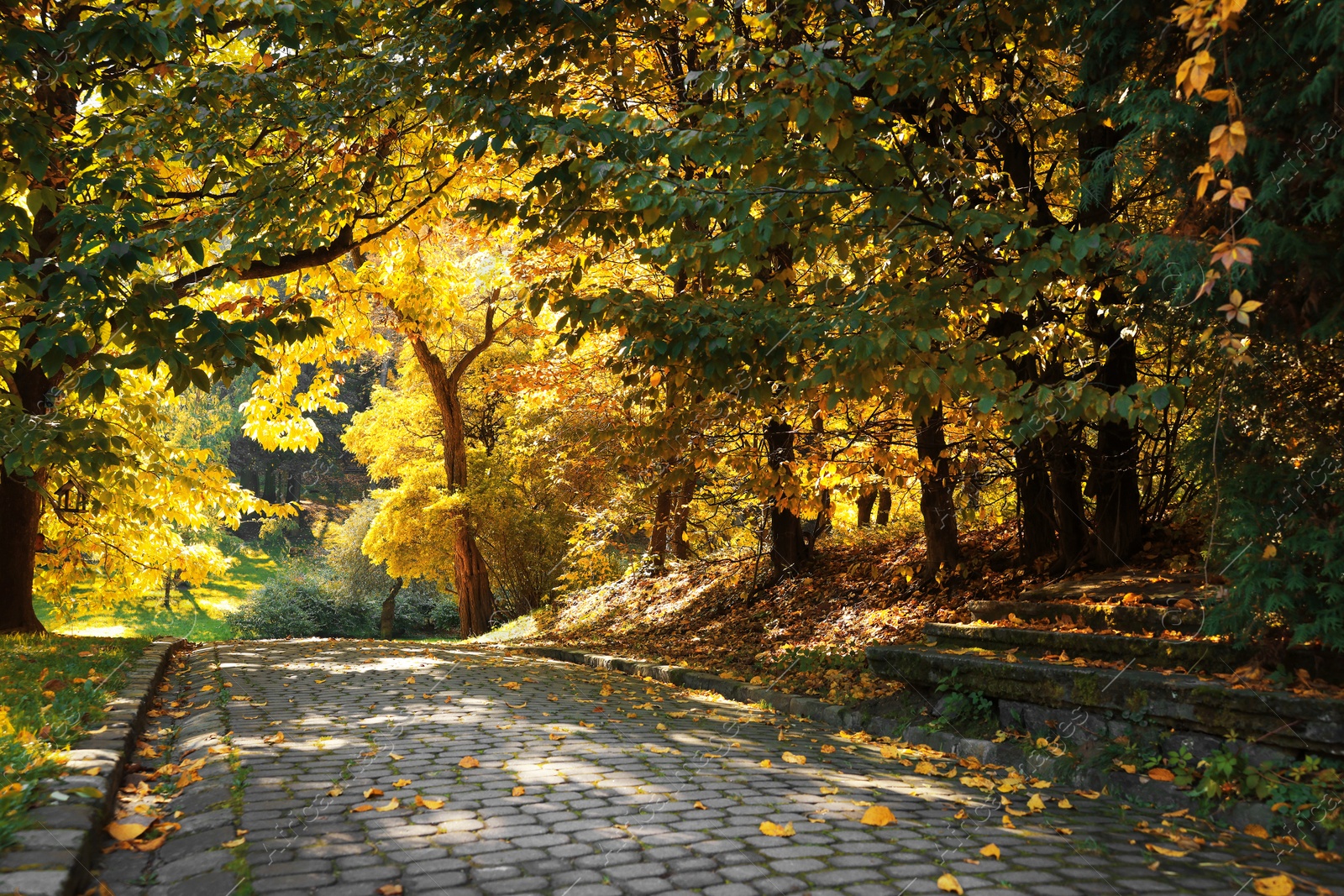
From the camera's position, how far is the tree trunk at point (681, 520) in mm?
15836

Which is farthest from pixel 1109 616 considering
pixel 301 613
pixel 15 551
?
pixel 301 613

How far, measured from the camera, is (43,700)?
19.7ft

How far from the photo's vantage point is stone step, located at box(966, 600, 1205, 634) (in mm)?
5879

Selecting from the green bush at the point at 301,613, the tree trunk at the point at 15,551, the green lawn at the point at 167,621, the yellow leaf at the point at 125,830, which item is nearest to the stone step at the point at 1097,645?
the yellow leaf at the point at 125,830

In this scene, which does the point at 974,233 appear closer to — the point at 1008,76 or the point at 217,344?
the point at 1008,76

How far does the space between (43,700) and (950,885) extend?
5.69 m

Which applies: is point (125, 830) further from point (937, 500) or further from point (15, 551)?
point (15, 551)

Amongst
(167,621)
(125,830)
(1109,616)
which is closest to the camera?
(125,830)

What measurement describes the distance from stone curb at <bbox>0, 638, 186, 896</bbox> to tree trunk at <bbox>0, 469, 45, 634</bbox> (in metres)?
6.08

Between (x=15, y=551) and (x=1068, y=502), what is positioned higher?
(x=1068, y=502)

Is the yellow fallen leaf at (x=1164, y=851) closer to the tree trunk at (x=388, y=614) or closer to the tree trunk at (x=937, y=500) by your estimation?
the tree trunk at (x=937, y=500)

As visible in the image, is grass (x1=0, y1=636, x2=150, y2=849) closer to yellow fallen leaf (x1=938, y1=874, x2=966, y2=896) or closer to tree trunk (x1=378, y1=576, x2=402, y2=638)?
yellow fallen leaf (x1=938, y1=874, x2=966, y2=896)

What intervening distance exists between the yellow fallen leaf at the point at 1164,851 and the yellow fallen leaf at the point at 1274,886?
36cm

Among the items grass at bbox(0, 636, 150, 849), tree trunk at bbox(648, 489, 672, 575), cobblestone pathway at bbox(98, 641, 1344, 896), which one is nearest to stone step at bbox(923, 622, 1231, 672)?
cobblestone pathway at bbox(98, 641, 1344, 896)
